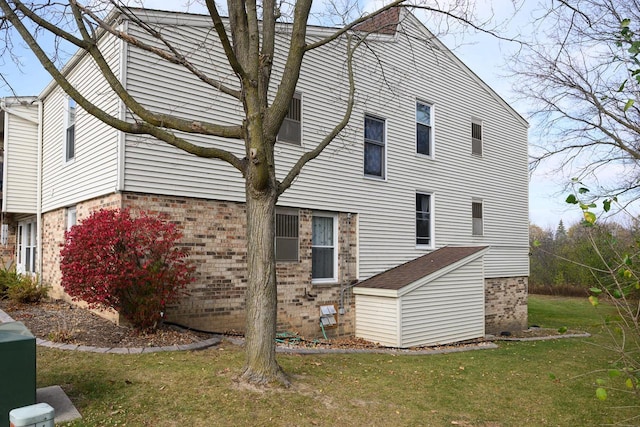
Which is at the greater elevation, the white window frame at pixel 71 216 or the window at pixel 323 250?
the white window frame at pixel 71 216

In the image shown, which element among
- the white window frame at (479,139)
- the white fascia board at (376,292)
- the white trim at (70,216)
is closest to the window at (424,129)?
the white window frame at (479,139)

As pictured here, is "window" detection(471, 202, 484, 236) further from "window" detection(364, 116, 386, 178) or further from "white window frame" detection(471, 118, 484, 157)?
"window" detection(364, 116, 386, 178)

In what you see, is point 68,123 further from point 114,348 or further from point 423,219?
point 423,219

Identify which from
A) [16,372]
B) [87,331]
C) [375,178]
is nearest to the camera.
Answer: [16,372]

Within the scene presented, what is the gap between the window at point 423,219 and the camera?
14.8 m

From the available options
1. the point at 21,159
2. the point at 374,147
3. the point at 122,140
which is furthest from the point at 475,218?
the point at 21,159

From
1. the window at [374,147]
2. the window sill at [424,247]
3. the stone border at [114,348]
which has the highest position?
the window at [374,147]

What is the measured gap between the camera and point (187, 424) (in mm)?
4730

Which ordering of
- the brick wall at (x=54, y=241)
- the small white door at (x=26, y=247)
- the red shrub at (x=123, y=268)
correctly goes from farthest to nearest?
the small white door at (x=26, y=247) → the brick wall at (x=54, y=241) → the red shrub at (x=123, y=268)

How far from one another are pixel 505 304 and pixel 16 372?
1643 centimetres

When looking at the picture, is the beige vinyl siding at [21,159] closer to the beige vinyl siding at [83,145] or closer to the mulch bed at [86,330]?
the beige vinyl siding at [83,145]

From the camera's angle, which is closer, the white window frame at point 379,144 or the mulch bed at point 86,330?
the mulch bed at point 86,330

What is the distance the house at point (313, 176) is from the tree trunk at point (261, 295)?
3780mm

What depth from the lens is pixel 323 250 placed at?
479 inches
